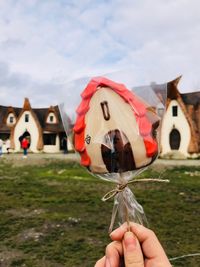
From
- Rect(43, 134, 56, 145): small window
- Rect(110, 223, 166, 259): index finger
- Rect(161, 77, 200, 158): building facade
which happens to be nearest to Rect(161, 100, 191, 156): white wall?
Rect(161, 77, 200, 158): building facade

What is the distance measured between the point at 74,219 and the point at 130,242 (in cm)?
771

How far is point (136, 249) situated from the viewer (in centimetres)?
254

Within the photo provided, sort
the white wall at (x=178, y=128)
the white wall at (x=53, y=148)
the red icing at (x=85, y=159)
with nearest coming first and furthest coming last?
the red icing at (x=85, y=159)
the white wall at (x=178, y=128)
the white wall at (x=53, y=148)

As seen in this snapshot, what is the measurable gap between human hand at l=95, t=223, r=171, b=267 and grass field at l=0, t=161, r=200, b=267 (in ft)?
15.6

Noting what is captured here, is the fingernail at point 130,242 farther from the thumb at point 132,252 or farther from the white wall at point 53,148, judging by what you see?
the white wall at point 53,148

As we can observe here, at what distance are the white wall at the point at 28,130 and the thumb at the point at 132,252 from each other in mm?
40430

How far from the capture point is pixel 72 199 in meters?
12.7

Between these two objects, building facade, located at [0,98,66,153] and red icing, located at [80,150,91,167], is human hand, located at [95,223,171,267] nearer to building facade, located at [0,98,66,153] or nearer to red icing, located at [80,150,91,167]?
red icing, located at [80,150,91,167]

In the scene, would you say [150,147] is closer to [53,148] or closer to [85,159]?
[85,159]

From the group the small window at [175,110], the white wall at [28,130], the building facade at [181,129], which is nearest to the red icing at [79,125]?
the building facade at [181,129]

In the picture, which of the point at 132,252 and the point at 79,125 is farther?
the point at 79,125

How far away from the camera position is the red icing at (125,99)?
2.87m

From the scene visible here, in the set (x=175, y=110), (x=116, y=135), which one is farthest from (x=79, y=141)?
(x=175, y=110)

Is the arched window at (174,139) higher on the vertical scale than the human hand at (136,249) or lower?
higher
